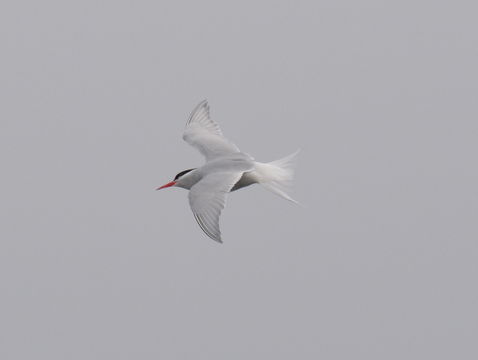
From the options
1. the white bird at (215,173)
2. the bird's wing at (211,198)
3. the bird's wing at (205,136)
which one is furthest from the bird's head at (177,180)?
the bird's wing at (211,198)

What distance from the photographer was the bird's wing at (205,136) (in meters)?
11.1

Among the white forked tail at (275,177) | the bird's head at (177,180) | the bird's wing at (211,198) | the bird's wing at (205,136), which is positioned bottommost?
the bird's wing at (211,198)

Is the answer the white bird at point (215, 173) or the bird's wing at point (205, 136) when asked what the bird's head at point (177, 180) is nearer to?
the white bird at point (215, 173)

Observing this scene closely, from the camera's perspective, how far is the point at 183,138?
38.3 feet

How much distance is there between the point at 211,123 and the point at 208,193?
257cm

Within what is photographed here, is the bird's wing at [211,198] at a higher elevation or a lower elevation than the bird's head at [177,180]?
lower

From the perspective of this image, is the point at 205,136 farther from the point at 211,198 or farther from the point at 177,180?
the point at 211,198

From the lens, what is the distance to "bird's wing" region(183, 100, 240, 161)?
11102 mm

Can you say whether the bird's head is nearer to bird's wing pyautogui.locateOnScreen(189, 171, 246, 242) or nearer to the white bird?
the white bird

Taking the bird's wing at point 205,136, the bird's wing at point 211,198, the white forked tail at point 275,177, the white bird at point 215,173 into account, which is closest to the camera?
the bird's wing at point 211,198

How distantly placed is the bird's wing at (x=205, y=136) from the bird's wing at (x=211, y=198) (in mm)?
1109

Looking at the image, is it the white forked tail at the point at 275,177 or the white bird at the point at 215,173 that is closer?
the white bird at the point at 215,173

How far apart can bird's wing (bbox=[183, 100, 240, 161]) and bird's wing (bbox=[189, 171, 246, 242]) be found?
3.64ft

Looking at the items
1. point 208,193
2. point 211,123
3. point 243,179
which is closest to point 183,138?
point 211,123
